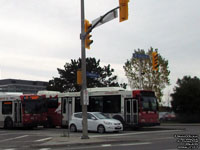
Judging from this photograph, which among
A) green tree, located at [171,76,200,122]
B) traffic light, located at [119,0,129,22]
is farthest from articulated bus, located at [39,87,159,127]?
green tree, located at [171,76,200,122]

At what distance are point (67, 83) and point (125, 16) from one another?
183ft

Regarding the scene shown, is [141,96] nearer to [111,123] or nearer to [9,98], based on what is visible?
[111,123]

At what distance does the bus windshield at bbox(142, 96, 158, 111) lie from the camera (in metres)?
27.3

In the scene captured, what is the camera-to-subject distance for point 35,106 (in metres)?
31.0

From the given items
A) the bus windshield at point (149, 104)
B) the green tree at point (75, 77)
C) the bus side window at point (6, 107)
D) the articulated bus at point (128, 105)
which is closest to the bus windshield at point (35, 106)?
the bus side window at point (6, 107)

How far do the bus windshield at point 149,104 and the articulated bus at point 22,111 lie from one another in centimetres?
960

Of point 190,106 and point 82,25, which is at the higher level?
point 82,25

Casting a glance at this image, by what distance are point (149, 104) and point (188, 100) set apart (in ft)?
68.8

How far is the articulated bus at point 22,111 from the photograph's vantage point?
3023 cm

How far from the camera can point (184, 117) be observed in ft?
154

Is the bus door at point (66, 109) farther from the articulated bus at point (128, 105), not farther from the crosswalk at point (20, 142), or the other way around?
the crosswalk at point (20, 142)

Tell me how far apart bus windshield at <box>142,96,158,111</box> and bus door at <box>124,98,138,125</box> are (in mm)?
671

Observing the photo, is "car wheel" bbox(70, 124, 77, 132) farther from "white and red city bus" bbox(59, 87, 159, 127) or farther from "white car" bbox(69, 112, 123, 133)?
"white and red city bus" bbox(59, 87, 159, 127)

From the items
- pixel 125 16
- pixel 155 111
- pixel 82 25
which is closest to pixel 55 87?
pixel 155 111
